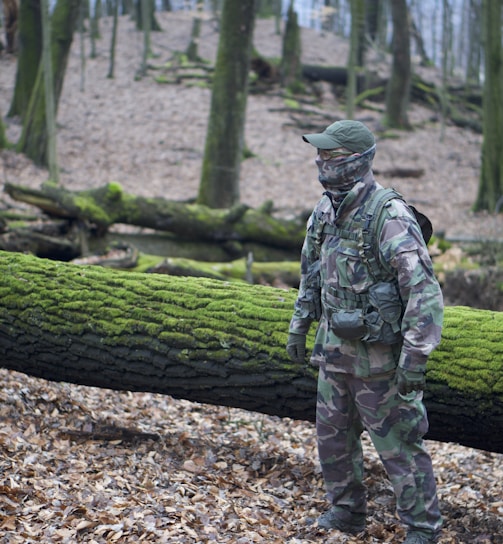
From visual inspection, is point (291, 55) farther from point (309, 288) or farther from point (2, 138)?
point (309, 288)

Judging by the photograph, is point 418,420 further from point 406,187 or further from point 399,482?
point 406,187

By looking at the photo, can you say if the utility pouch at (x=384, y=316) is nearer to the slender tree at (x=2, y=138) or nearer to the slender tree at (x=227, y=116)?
the slender tree at (x=227, y=116)

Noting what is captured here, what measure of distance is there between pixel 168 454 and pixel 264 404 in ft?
3.03

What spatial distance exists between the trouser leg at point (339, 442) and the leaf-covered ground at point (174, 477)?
272mm

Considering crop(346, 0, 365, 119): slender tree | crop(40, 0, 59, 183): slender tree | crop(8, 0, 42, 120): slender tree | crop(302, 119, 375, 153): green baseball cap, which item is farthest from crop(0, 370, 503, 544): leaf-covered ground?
crop(8, 0, 42, 120): slender tree

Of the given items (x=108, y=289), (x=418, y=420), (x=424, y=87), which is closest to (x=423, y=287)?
(x=418, y=420)

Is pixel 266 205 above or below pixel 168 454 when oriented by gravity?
above

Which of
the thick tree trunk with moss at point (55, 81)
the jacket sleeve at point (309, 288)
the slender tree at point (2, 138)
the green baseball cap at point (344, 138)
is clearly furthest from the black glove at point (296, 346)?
the slender tree at point (2, 138)

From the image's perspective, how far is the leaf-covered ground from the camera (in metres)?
4.12

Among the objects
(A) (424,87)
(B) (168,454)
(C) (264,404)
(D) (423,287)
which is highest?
(A) (424,87)

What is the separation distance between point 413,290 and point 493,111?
14.2 m

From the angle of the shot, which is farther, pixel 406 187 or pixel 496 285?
pixel 406 187

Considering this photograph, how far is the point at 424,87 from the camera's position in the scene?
97.3 ft

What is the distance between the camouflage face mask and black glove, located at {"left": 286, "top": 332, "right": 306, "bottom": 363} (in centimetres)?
97
